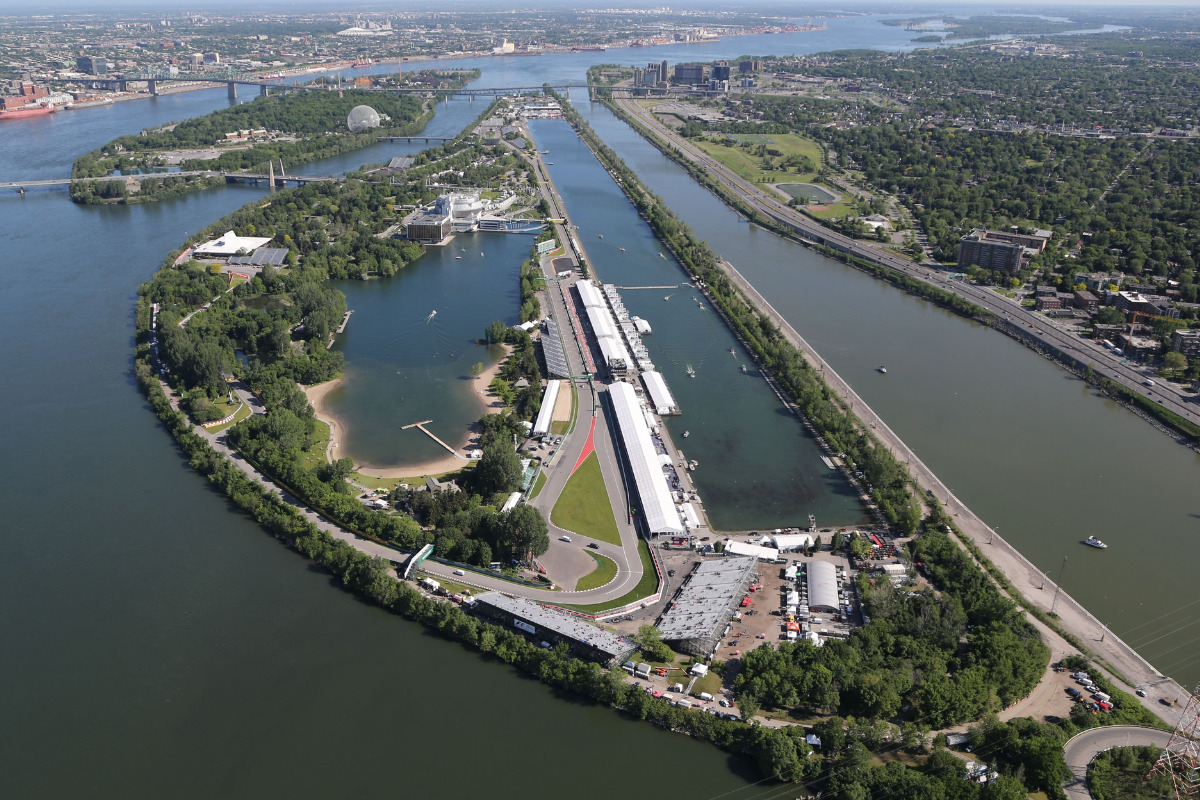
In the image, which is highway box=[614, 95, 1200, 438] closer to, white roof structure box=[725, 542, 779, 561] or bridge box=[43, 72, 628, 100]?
white roof structure box=[725, 542, 779, 561]

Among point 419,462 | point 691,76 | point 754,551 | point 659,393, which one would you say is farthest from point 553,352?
point 691,76

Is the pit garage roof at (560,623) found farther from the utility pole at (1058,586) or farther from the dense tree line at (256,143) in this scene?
the dense tree line at (256,143)

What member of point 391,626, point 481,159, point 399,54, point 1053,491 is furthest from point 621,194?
point 399,54

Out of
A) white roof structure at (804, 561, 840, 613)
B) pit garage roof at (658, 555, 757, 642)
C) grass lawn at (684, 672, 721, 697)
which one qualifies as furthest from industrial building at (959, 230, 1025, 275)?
grass lawn at (684, 672, 721, 697)

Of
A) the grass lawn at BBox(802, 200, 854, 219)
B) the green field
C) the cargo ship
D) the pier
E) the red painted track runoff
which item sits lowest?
the pier

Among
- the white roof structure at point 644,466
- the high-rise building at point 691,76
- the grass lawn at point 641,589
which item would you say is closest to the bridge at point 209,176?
the white roof structure at point 644,466

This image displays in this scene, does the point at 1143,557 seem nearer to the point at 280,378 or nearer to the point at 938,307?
the point at 938,307
